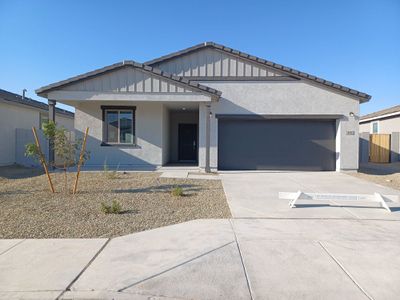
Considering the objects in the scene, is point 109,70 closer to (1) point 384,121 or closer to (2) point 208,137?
(2) point 208,137

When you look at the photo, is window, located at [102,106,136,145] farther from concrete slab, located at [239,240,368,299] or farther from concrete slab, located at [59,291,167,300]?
concrete slab, located at [59,291,167,300]

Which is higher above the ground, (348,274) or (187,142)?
(187,142)

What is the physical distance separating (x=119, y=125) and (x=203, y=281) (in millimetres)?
11406

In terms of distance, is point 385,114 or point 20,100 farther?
point 385,114

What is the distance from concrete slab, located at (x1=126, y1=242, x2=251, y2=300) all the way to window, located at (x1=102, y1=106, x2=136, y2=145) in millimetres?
10595

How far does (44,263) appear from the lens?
3697 millimetres

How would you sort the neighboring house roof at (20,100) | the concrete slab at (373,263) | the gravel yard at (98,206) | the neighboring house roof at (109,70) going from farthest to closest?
the neighboring house roof at (20,100)
the neighboring house roof at (109,70)
the gravel yard at (98,206)
the concrete slab at (373,263)

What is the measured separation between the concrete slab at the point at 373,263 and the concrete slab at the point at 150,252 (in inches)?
65.2

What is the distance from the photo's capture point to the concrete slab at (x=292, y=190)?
20.1 ft

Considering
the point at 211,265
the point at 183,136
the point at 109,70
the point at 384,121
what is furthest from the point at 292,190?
the point at 384,121

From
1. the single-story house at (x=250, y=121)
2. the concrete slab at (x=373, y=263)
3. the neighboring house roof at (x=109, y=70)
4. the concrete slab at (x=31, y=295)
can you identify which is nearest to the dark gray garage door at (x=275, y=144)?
the single-story house at (x=250, y=121)

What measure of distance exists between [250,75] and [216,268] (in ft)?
37.7

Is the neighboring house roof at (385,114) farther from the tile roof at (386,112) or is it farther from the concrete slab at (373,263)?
the concrete slab at (373,263)

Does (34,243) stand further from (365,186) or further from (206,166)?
(365,186)
